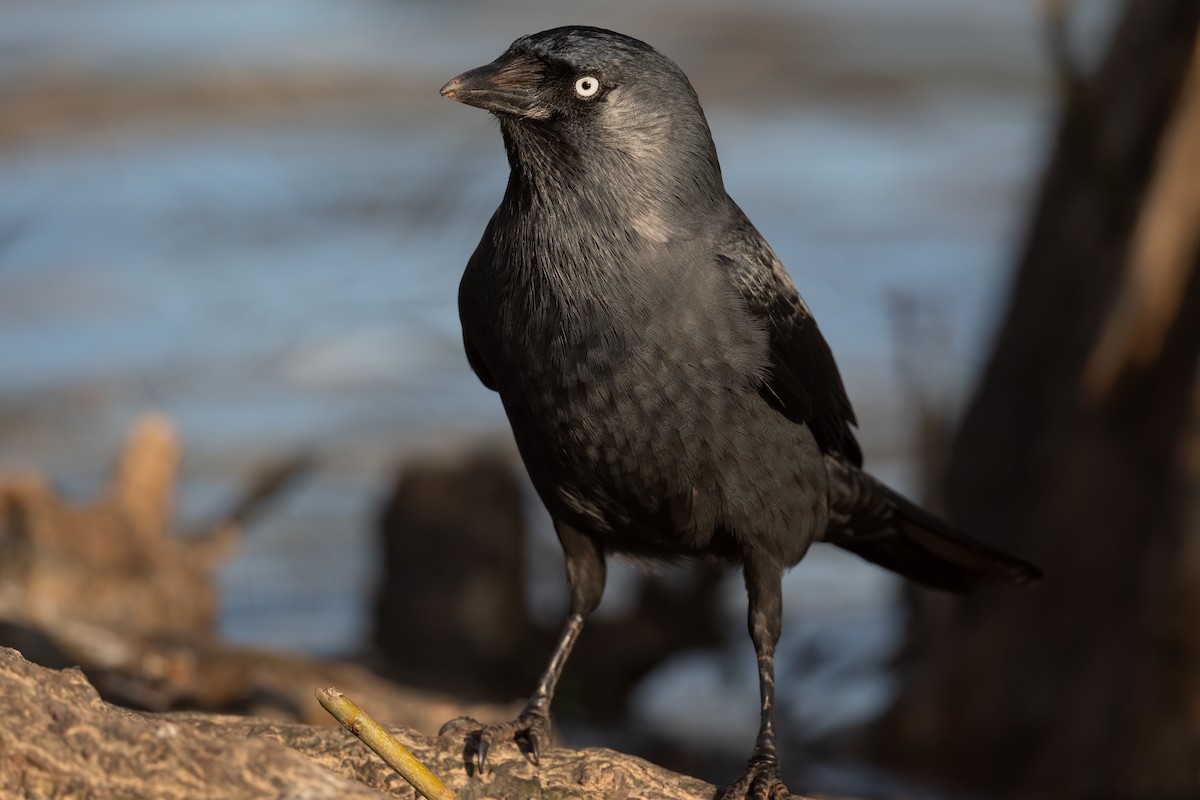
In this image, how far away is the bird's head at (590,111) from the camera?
4.65 m

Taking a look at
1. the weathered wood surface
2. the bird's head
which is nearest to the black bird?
the bird's head

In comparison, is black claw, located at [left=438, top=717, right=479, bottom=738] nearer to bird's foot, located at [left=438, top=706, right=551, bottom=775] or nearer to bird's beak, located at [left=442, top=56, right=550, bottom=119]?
bird's foot, located at [left=438, top=706, right=551, bottom=775]

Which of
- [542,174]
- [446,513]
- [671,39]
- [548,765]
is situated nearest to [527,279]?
[542,174]

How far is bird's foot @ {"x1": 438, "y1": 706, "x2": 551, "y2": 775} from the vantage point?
4469mm

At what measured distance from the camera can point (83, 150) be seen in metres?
14.1

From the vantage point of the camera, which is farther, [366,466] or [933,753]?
[366,466]

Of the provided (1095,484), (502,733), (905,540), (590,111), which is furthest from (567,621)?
(1095,484)

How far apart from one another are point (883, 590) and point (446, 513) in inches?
123

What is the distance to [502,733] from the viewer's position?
456cm

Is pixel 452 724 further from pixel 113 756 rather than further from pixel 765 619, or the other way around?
pixel 113 756

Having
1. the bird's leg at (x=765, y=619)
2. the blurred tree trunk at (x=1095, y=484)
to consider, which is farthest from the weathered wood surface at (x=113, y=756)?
the blurred tree trunk at (x=1095, y=484)

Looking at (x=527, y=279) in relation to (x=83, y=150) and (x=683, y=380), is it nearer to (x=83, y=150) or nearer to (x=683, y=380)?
(x=683, y=380)

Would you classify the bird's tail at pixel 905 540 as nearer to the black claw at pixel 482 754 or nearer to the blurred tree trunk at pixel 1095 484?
the blurred tree trunk at pixel 1095 484

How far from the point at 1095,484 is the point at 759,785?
11.8 ft
